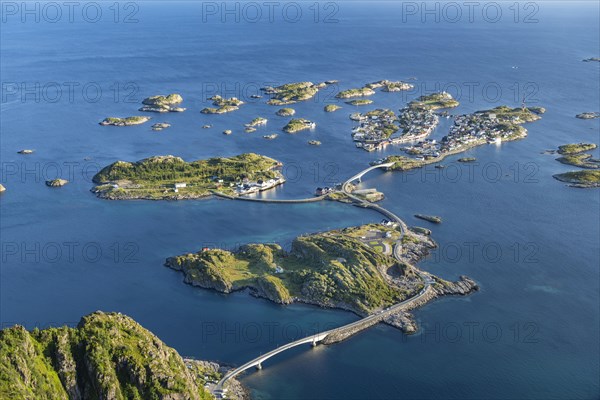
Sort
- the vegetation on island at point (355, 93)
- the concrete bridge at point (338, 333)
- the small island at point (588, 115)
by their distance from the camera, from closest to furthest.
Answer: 1. the concrete bridge at point (338, 333)
2. the small island at point (588, 115)
3. the vegetation on island at point (355, 93)

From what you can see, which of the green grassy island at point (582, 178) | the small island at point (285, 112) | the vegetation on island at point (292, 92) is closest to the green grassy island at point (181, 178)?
the small island at point (285, 112)

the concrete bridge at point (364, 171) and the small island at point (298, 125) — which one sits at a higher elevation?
the small island at point (298, 125)

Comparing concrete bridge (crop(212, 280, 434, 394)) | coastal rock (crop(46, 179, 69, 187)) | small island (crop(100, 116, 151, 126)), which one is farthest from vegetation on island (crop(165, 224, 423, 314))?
small island (crop(100, 116, 151, 126))

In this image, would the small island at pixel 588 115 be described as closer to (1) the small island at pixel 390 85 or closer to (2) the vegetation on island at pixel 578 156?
(2) the vegetation on island at pixel 578 156

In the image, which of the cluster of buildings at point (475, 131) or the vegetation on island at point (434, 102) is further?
the vegetation on island at point (434, 102)

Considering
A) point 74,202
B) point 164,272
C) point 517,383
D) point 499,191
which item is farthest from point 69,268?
point 499,191

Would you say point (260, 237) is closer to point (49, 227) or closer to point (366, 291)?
point (366, 291)

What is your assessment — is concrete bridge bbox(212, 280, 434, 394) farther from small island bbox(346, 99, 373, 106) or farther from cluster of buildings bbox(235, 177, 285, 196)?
small island bbox(346, 99, 373, 106)
